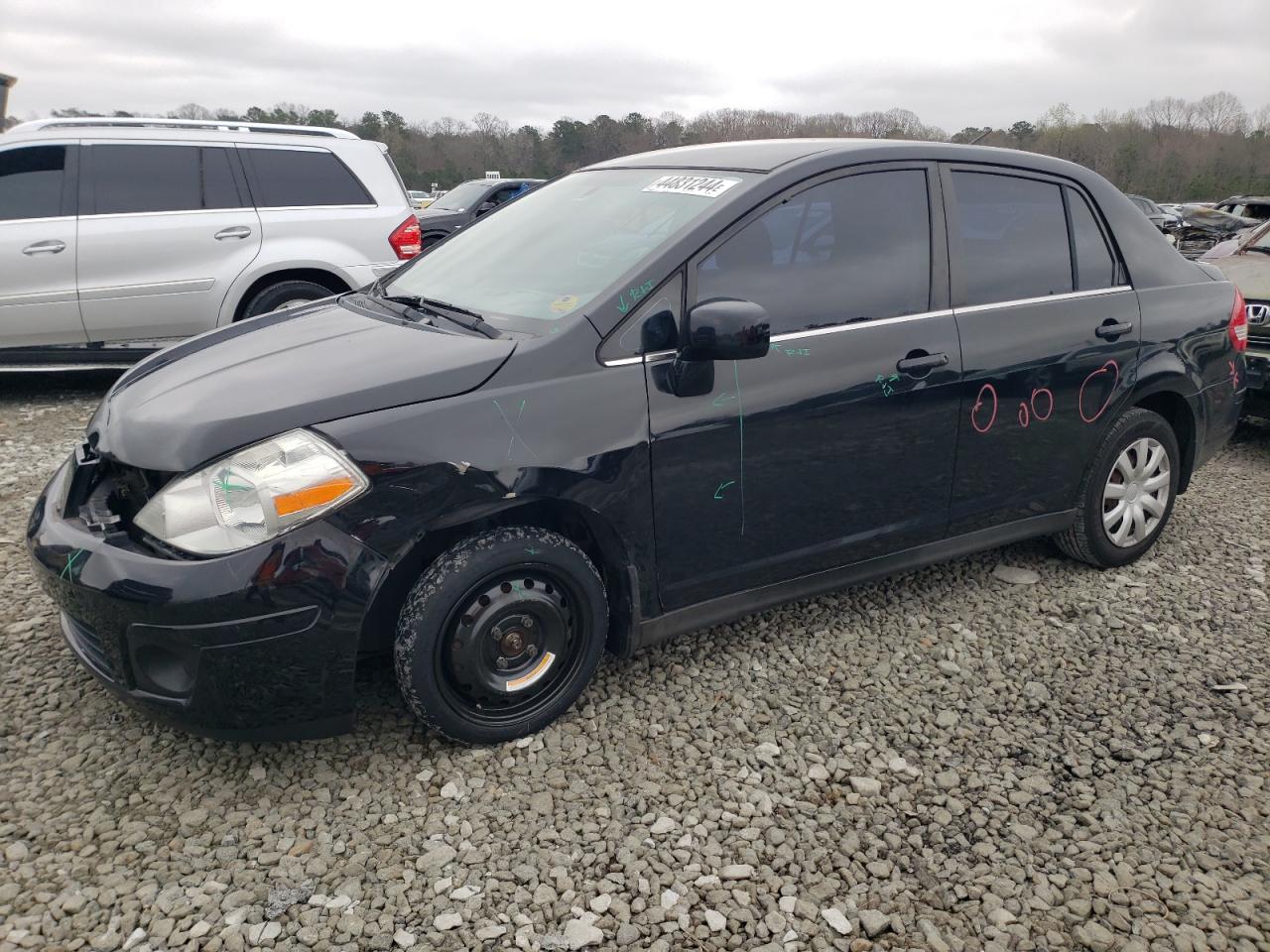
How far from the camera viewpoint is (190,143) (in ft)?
21.9

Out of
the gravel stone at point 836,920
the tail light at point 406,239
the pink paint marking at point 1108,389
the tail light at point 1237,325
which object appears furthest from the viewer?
the tail light at point 406,239

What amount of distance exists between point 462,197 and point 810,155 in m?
14.1

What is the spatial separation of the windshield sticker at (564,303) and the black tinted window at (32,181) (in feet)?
16.9

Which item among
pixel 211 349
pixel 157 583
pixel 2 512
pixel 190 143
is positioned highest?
pixel 190 143

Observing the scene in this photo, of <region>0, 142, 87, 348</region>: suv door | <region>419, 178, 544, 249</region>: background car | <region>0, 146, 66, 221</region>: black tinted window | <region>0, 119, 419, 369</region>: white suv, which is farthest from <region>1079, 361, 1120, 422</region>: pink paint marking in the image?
<region>419, 178, 544, 249</region>: background car

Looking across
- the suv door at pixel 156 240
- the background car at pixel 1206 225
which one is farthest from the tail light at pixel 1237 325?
the background car at pixel 1206 225

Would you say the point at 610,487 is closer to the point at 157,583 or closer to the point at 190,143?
the point at 157,583

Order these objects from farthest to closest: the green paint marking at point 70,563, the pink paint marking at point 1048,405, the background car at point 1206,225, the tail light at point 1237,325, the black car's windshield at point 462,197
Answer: the background car at point 1206,225 → the black car's windshield at point 462,197 → the tail light at point 1237,325 → the pink paint marking at point 1048,405 → the green paint marking at point 70,563

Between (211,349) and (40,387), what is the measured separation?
5167 mm

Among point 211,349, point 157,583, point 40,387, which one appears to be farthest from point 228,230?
point 157,583

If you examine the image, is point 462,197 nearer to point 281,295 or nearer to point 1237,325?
point 281,295

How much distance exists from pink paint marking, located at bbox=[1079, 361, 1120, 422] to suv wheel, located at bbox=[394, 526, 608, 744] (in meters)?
2.13

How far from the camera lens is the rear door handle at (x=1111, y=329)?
3.66m

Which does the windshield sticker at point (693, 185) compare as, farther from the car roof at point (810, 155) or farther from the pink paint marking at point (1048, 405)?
the pink paint marking at point (1048, 405)
